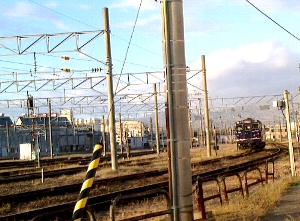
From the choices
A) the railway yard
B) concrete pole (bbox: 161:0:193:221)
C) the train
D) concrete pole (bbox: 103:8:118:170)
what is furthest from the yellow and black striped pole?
the train

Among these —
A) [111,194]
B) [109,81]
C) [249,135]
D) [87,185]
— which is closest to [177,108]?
[87,185]

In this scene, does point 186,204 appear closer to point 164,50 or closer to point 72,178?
point 164,50

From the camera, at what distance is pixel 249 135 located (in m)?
60.2

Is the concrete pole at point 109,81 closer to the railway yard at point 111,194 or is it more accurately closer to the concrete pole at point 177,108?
the railway yard at point 111,194

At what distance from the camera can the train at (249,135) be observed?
59.7 meters

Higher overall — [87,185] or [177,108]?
[177,108]

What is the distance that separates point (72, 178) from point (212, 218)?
60.3 feet

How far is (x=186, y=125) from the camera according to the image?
8.73 meters

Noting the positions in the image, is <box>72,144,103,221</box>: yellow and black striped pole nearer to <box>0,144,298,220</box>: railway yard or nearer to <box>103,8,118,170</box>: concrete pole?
<box>0,144,298,220</box>: railway yard

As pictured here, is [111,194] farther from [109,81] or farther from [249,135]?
[249,135]

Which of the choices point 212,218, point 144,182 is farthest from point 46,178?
point 212,218

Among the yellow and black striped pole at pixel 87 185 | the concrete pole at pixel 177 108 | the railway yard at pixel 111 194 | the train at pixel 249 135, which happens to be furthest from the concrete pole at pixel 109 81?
the train at pixel 249 135

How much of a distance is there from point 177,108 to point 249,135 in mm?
52969

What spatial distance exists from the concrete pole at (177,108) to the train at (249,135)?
2054 inches
